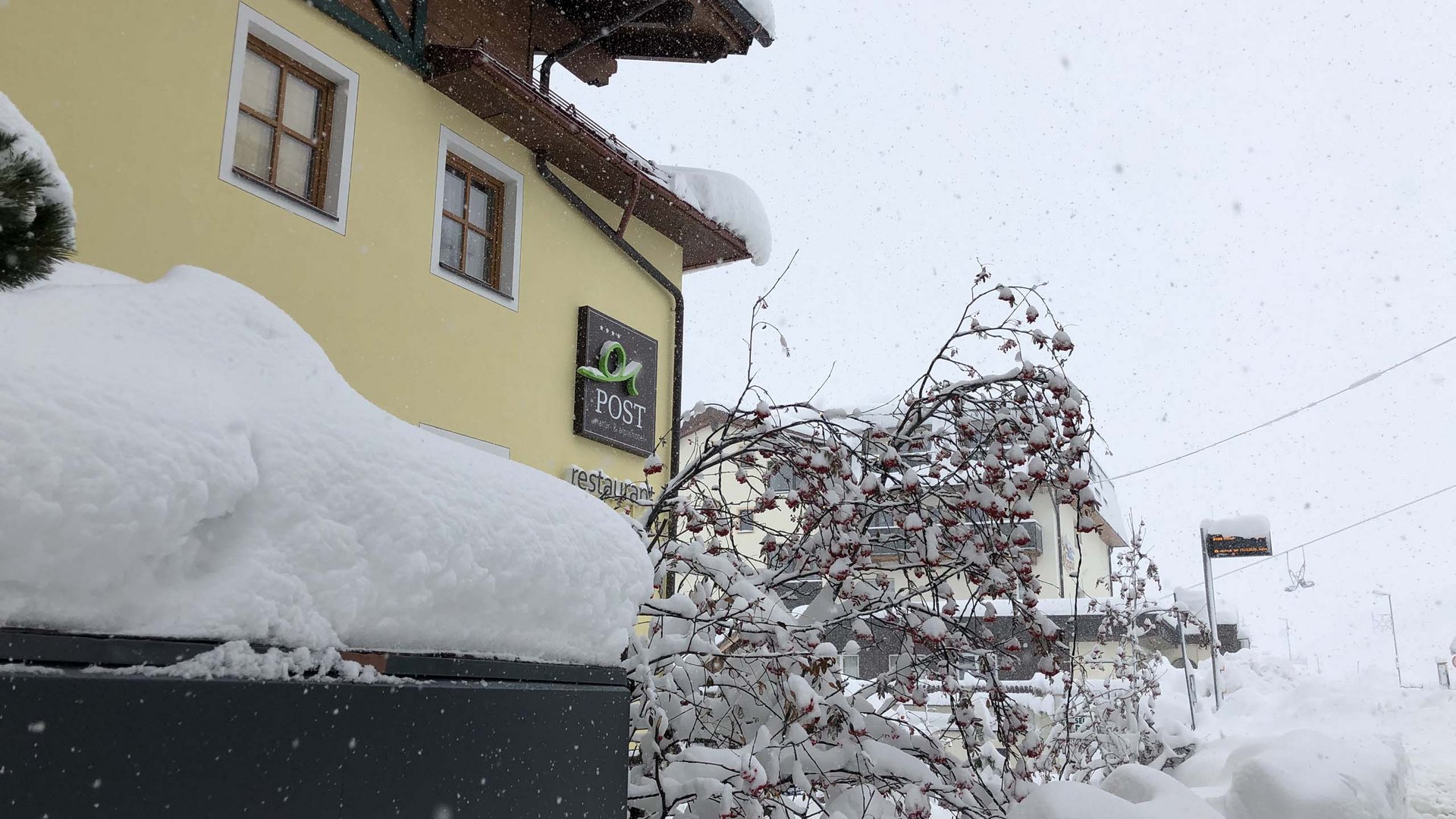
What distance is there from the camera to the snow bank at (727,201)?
370 inches

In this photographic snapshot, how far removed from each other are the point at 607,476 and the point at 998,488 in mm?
5001

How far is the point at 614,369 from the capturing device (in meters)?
8.84

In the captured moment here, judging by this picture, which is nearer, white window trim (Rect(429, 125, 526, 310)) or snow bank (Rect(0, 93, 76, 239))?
snow bank (Rect(0, 93, 76, 239))

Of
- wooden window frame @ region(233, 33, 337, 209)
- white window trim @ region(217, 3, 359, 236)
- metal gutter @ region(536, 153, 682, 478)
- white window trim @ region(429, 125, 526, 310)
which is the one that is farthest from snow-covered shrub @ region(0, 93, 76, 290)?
metal gutter @ region(536, 153, 682, 478)

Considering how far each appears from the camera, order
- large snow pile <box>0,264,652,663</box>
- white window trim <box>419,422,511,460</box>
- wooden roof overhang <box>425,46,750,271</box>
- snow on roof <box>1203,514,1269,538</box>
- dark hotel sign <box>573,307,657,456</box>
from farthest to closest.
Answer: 1. snow on roof <box>1203,514,1269,538</box>
2. dark hotel sign <box>573,307,657,456</box>
3. wooden roof overhang <box>425,46,750,271</box>
4. white window trim <box>419,422,511,460</box>
5. large snow pile <box>0,264,652,663</box>

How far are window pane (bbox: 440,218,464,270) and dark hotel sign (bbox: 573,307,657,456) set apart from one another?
50.9 inches

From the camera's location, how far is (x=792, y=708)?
3.62 metres

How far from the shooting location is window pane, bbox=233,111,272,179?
6000 millimetres

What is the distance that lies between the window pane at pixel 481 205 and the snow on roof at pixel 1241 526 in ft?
31.4

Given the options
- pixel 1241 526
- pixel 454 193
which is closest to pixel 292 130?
pixel 454 193

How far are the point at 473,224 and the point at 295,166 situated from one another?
157 cm

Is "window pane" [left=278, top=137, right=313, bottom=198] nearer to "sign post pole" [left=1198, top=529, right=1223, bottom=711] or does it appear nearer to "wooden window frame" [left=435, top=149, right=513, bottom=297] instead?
"wooden window frame" [left=435, top=149, right=513, bottom=297]

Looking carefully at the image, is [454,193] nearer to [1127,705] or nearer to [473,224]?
[473,224]

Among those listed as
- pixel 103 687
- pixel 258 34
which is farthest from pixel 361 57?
pixel 103 687
